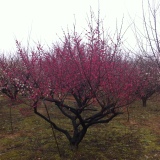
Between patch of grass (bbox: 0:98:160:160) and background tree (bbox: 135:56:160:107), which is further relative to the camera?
background tree (bbox: 135:56:160:107)

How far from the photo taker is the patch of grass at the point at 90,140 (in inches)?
259

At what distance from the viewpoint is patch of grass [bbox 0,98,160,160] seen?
6582mm

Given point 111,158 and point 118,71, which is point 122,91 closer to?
point 118,71

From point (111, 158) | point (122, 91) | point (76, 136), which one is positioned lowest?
point (111, 158)

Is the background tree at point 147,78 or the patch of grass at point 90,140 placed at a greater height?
the background tree at point 147,78

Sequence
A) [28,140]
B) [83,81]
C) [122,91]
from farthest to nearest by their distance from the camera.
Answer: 1. [28,140]
2. [83,81]
3. [122,91]

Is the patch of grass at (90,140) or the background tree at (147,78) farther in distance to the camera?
the background tree at (147,78)

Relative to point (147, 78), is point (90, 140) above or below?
below

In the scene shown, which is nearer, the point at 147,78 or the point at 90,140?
the point at 90,140

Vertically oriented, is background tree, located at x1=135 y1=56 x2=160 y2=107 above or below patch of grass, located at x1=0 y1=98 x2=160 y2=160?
above

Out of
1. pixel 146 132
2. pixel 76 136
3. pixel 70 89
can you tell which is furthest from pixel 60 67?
pixel 146 132

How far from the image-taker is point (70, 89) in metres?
5.96

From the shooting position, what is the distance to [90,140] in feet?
26.0

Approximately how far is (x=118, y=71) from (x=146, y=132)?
13.6 feet
